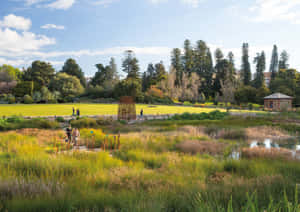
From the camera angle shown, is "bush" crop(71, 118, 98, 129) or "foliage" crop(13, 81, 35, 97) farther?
"foliage" crop(13, 81, 35, 97)

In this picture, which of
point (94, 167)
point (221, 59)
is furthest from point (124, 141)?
point (221, 59)

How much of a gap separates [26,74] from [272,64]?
70.3m

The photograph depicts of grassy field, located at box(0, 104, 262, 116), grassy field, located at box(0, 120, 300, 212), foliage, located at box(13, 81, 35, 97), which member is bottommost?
grassy field, located at box(0, 104, 262, 116)

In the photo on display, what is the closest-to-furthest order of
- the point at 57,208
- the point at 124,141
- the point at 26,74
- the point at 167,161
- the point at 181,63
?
the point at 57,208, the point at 167,161, the point at 124,141, the point at 26,74, the point at 181,63

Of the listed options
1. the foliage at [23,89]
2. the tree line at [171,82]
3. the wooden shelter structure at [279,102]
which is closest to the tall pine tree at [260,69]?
the tree line at [171,82]

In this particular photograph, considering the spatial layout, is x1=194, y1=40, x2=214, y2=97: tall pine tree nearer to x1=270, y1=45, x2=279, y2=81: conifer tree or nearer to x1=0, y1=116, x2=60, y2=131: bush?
x1=270, y1=45, x2=279, y2=81: conifer tree

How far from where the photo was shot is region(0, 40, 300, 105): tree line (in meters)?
42.6

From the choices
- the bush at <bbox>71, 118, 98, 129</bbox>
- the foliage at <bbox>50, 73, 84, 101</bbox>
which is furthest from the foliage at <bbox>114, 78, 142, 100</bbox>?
the bush at <bbox>71, 118, 98, 129</bbox>

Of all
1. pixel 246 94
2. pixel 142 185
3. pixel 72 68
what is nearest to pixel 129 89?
pixel 72 68

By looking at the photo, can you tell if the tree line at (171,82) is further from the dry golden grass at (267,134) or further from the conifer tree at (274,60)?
the dry golden grass at (267,134)

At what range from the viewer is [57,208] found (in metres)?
2.42

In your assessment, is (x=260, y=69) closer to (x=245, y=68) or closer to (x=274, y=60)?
(x=245, y=68)

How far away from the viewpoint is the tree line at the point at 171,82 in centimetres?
4255

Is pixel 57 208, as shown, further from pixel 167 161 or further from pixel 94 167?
pixel 167 161
